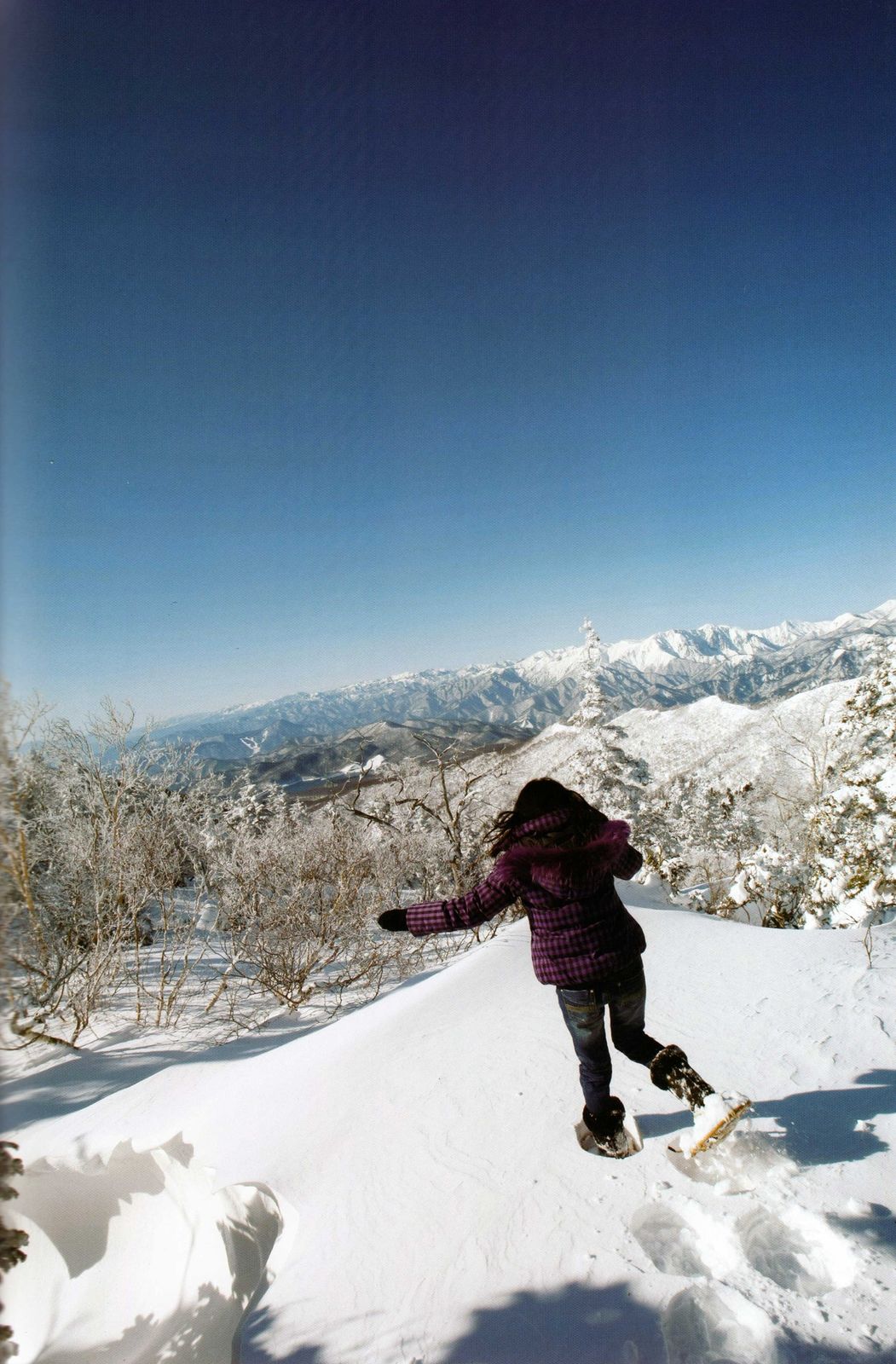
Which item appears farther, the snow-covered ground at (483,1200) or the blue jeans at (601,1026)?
the blue jeans at (601,1026)

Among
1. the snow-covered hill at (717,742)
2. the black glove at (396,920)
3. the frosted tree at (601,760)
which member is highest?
the black glove at (396,920)

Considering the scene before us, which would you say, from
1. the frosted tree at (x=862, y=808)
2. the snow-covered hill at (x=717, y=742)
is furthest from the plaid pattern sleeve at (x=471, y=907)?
the snow-covered hill at (x=717, y=742)

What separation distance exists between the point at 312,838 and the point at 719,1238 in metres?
13.5

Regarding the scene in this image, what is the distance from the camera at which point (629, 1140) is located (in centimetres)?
260

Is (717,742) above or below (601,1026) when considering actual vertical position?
below

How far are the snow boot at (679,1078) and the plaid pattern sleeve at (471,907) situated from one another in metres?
1.04

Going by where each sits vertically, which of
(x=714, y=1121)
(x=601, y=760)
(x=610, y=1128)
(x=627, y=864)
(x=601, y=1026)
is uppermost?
(x=627, y=864)

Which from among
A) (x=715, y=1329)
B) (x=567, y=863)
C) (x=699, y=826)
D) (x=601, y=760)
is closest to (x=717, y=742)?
(x=699, y=826)

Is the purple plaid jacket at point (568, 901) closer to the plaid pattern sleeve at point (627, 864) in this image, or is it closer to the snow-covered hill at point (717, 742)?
the plaid pattern sleeve at point (627, 864)

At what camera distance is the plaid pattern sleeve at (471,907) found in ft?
8.74

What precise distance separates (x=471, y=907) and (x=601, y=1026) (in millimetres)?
826

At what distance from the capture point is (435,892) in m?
19.3

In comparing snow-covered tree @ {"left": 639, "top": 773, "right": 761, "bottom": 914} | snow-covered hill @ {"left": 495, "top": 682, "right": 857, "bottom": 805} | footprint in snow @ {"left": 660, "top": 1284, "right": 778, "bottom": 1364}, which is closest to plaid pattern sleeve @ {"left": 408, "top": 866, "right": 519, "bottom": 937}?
footprint in snow @ {"left": 660, "top": 1284, "right": 778, "bottom": 1364}

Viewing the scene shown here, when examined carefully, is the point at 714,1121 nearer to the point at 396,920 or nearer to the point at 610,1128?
the point at 610,1128
